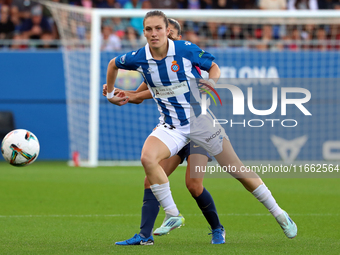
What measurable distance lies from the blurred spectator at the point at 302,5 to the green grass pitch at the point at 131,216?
6180mm

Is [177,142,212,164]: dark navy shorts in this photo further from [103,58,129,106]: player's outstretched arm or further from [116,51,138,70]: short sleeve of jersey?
[116,51,138,70]: short sleeve of jersey

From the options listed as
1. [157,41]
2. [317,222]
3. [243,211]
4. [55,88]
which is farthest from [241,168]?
[55,88]

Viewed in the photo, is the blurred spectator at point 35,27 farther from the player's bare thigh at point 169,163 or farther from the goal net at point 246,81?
the player's bare thigh at point 169,163

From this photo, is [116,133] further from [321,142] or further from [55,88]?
[321,142]

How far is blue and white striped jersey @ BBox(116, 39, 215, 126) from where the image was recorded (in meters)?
4.85

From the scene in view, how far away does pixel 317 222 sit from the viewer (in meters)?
6.23

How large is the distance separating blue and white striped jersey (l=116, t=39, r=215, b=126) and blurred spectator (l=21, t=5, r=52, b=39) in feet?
34.2

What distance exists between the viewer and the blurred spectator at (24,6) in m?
15.1

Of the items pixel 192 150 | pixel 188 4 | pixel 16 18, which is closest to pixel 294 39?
pixel 188 4

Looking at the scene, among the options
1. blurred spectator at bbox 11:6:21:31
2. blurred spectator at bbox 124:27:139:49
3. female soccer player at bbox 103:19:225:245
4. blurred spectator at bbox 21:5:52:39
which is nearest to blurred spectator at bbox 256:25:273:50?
blurred spectator at bbox 124:27:139:49

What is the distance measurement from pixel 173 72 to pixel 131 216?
252 cm

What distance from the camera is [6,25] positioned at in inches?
581

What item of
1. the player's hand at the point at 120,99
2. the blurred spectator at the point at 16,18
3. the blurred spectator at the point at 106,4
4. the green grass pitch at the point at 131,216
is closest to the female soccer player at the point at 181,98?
the player's hand at the point at 120,99

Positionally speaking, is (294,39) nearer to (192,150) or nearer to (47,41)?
(47,41)
